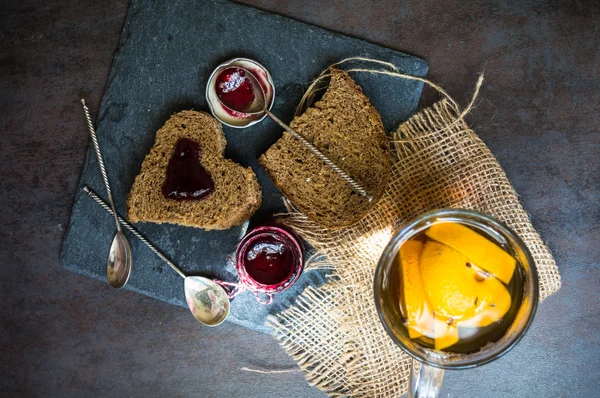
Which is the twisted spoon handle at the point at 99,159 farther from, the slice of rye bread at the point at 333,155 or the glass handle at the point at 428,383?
the glass handle at the point at 428,383

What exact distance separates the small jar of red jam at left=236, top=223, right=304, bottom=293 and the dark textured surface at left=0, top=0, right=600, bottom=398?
1.01 ft

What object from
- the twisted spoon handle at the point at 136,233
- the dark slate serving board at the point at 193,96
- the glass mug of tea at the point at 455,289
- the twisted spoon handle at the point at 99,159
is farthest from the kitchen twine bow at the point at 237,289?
the glass mug of tea at the point at 455,289

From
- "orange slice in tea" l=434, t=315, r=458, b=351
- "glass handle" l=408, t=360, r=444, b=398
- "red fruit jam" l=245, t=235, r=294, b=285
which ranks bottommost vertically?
"red fruit jam" l=245, t=235, r=294, b=285

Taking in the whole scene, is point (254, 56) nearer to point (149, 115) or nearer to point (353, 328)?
point (149, 115)

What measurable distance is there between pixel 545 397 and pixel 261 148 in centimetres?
115

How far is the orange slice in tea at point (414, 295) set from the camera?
115cm

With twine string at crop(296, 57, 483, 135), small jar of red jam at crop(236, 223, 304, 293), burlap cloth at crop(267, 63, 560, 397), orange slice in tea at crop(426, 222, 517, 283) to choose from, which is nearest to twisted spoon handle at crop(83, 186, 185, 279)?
small jar of red jam at crop(236, 223, 304, 293)

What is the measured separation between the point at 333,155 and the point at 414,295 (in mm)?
468

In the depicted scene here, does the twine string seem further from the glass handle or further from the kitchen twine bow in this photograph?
the glass handle

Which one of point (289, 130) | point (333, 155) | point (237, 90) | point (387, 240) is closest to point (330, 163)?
point (333, 155)

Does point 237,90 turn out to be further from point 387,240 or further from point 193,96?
point 387,240

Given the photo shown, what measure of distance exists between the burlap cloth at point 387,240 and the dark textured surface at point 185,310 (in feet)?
0.64

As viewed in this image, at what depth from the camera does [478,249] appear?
112cm

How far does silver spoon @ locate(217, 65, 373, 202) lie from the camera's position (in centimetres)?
142
